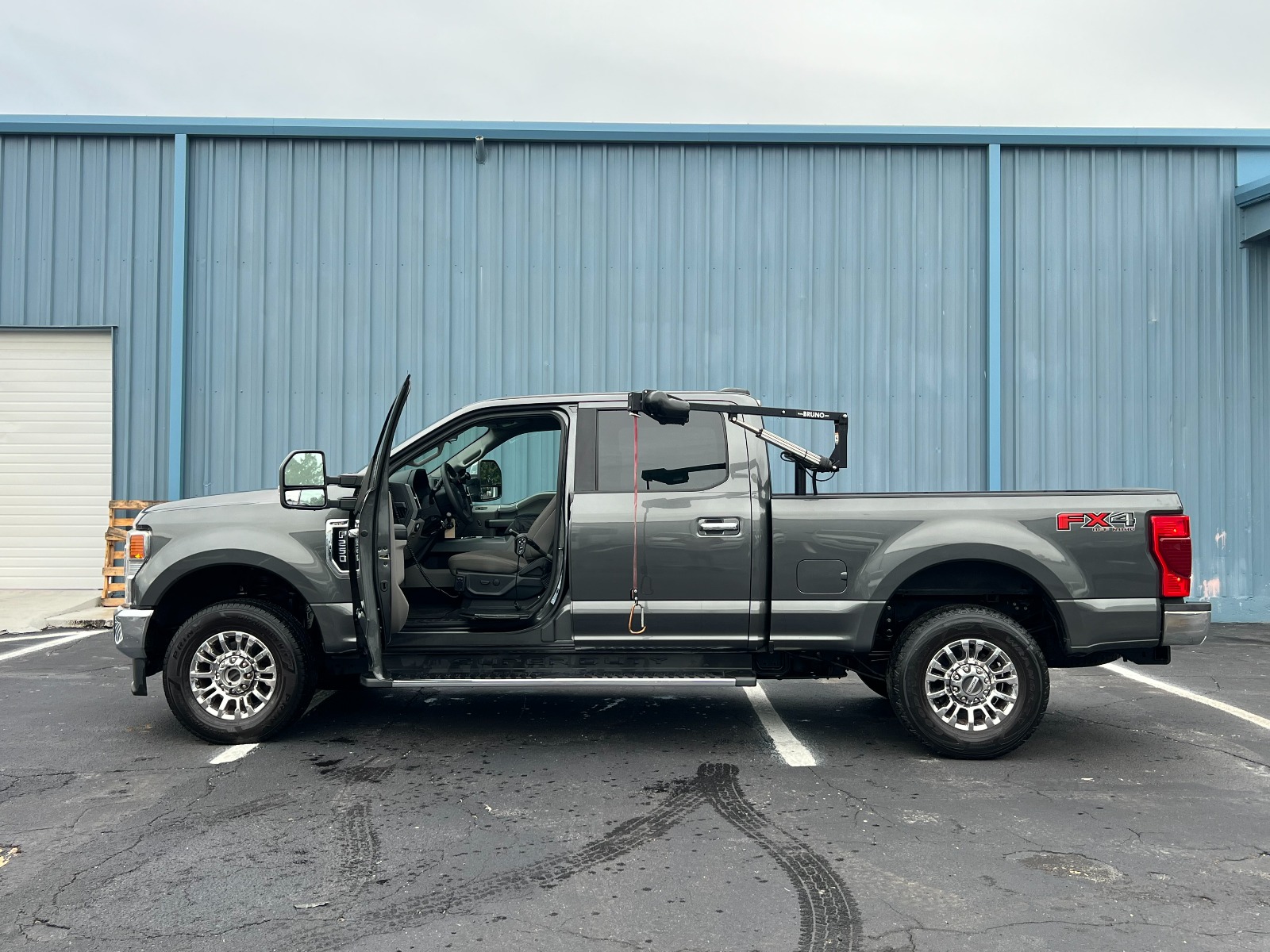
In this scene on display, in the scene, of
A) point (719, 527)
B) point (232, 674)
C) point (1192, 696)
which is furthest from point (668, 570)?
point (1192, 696)

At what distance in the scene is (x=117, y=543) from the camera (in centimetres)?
1129

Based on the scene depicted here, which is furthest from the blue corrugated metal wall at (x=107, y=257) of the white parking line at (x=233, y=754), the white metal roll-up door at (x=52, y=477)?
the white parking line at (x=233, y=754)

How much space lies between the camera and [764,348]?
38.6 feet

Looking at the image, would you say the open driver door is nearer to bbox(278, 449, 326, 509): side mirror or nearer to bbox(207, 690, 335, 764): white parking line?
bbox(278, 449, 326, 509): side mirror

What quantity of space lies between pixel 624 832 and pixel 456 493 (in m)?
2.82

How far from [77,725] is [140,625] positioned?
1211 millimetres

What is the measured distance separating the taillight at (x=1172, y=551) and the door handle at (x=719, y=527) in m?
2.24

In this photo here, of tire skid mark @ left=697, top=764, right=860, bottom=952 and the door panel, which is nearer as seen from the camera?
tire skid mark @ left=697, top=764, right=860, bottom=952

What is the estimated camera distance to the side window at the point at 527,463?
21.8 feet

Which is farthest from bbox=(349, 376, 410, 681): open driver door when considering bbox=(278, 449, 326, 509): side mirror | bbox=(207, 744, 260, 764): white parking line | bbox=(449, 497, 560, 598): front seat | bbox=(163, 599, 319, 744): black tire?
bbox=(207, 744, 260, 764): white parking line

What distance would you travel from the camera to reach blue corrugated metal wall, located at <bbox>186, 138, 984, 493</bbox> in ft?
38.4

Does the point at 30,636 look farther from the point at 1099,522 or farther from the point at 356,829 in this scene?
the point at 1099,522

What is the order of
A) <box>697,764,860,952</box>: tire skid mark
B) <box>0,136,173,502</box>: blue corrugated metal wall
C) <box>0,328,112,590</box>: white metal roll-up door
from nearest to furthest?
<box>697,764,860,952</box>: tire skid mark < <box>0,136,173,502</box>: blue corrugated metal wall < <box>0,328,112,590</box>: white metal roll-up door

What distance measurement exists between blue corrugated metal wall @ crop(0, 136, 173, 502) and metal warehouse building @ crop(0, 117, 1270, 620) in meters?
0.03
